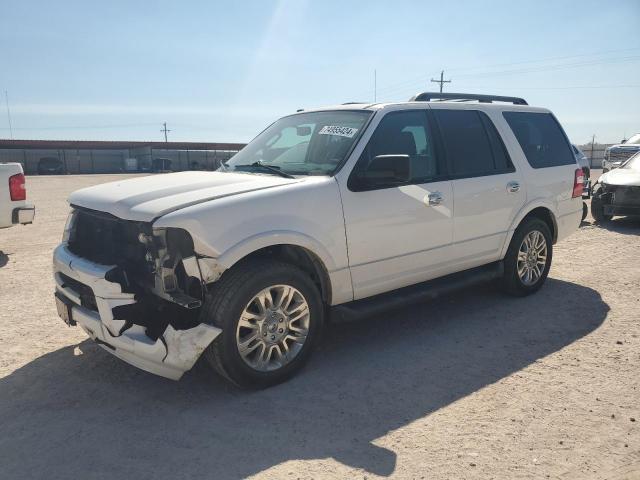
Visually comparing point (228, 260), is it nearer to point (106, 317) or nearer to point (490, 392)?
point (106, 317)

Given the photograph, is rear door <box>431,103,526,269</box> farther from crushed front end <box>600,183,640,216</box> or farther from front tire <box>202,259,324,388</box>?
crushed front end <box>600,183,640,216</box>

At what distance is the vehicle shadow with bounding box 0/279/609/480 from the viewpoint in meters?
2.74

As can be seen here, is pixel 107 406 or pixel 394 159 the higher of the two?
pixel 394 159

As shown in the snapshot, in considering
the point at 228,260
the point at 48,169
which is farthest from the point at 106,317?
the point at 48,169

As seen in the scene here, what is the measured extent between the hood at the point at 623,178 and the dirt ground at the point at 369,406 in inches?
211

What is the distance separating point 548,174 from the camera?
546 centimetres

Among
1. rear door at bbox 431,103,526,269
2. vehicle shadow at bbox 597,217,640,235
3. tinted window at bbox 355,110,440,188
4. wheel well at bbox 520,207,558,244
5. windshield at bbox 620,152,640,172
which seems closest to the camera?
tinted window at bbox 355,110,440,188

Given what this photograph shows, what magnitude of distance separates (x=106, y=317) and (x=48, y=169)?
49.3 m

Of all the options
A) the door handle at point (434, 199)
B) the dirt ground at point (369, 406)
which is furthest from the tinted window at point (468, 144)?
A: the dirt ground at point (369, 406)

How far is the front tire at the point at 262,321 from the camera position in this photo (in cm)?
322

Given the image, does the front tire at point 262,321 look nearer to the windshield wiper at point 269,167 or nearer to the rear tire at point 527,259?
the windshield wiper at point 269,167

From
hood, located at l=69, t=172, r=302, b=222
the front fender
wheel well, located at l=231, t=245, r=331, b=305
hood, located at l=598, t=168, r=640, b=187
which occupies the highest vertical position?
hood, located at l=69, t=172, r=302, b=222

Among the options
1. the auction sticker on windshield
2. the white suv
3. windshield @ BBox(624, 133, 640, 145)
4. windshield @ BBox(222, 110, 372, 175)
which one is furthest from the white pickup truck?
windshield @ BBox(624, 133, 640, 145)

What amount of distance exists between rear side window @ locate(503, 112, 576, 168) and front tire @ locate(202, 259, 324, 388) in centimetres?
306
